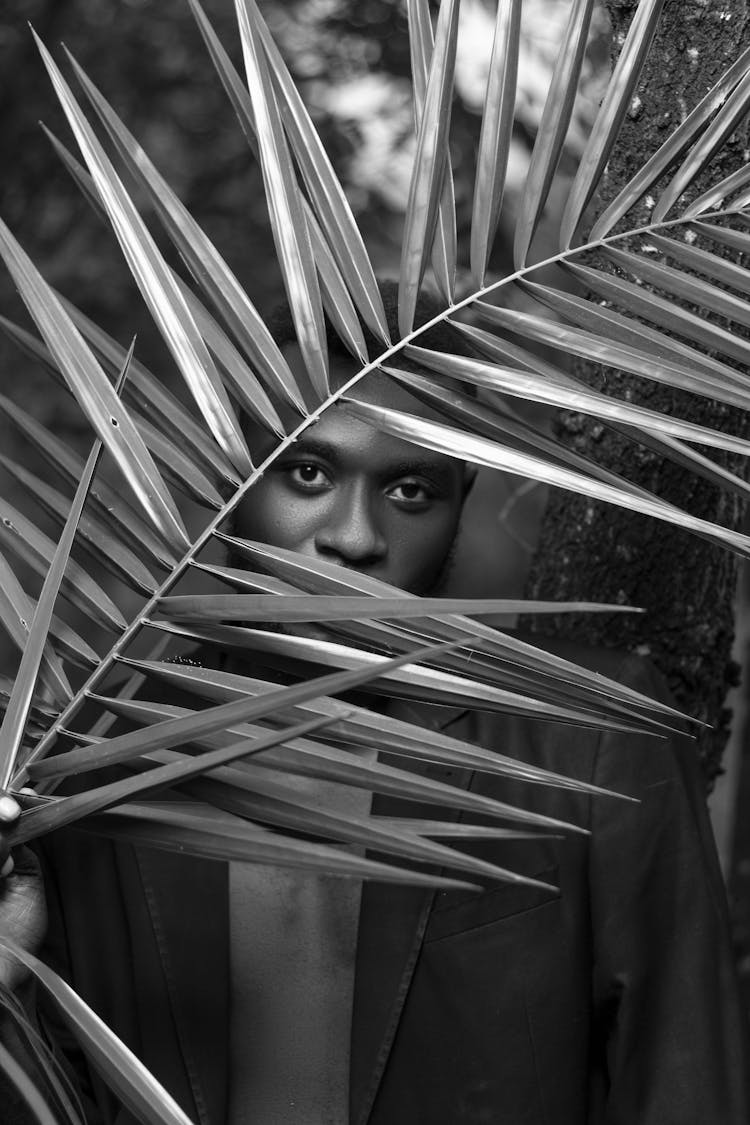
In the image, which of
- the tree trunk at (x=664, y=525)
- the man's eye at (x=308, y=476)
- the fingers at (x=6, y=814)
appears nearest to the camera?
the fingers at (x=6, y=814)

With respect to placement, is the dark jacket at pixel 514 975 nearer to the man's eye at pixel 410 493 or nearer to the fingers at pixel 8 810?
the man's eye at pixel 410 493

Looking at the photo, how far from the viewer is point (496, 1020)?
1.40m

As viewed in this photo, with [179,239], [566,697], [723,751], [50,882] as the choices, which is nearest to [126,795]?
[566,697]

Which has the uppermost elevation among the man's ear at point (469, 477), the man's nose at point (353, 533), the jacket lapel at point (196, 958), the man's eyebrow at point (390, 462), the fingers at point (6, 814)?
the man's ear at point (469, 477)

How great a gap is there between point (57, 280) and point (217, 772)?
81.6 inches

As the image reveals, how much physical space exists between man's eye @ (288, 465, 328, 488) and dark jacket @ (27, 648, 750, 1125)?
0.39 meters

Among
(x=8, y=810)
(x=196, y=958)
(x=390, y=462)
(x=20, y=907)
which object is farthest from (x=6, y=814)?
(x=390, y=462)

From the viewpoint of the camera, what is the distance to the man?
54.9 inches

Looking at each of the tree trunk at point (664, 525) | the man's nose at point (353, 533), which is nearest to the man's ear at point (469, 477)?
the tree trunk at point (664, 525)

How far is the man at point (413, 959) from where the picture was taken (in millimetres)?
1394

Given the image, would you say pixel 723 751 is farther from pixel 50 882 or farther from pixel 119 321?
pixel 119 321

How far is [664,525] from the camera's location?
6.09 feet

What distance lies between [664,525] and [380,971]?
2.54ft

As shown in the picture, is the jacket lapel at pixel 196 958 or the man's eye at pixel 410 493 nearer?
the jacket lapel at pixel 196 958
